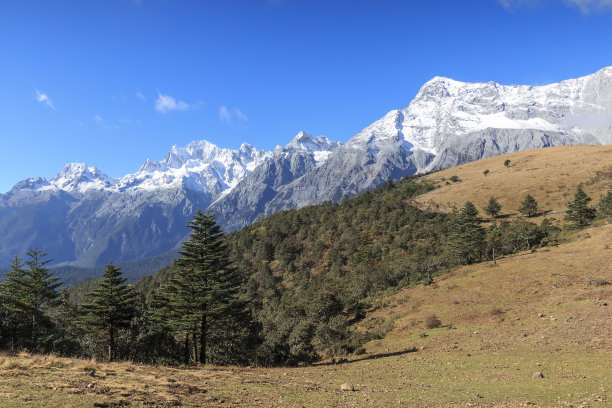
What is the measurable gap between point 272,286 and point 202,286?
81056 millimetres

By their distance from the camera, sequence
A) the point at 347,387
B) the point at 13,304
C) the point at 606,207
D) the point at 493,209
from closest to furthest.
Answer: the point at 347,387 < the point at 13,304 < the point at 606,207 < the point at 493,209

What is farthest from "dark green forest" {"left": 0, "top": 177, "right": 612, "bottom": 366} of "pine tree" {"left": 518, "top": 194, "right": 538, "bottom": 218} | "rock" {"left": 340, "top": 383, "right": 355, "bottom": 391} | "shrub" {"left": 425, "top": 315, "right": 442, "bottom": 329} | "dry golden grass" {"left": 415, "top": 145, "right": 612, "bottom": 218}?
"rock" {"left": 340, "top": 383, "right": 355, "bottom": 391}

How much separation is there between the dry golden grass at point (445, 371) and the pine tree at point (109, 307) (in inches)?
607

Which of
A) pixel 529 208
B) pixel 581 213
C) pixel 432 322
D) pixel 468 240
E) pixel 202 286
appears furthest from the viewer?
pixel 529 208

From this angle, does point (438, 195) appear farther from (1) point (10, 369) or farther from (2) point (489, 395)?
(1) point (10, 369)

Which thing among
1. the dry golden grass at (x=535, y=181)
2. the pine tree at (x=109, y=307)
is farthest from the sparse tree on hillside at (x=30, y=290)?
the dry golden grass at (x=535, y=181)

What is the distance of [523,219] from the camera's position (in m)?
90.1

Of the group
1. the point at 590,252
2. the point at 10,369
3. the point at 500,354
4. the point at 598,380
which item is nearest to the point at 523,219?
the point at 590,252

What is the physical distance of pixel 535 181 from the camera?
117m

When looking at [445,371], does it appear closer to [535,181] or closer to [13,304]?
[13,304]

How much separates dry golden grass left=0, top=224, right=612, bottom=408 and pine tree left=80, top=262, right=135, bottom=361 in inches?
607

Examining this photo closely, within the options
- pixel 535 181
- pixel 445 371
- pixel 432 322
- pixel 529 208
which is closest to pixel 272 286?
pixel 432 322

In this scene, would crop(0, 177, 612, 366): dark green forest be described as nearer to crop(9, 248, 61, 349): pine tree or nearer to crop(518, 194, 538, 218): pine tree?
crop(9, 248, 61, 349): pine tree

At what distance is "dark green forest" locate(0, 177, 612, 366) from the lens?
33.5m
